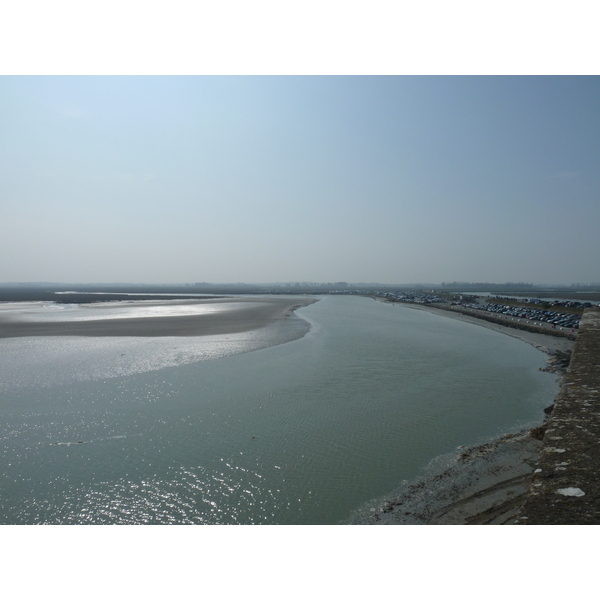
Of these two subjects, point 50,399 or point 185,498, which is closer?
point 185,498

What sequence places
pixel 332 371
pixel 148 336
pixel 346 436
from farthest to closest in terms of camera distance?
1. pixel 148 336
2. pixel 332 371
3. pixel 346 436

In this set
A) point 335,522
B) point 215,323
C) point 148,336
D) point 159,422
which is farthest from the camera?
point 215,323

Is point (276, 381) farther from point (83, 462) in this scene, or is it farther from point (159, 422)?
point (83, 462)

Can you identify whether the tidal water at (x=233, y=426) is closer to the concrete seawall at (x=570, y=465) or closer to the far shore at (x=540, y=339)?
the concrete seawall at (x=570, y=465)

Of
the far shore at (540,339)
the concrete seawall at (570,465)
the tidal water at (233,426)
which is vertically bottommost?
the tidal water at (233,426)

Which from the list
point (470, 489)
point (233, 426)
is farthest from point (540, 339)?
point (233, 426)

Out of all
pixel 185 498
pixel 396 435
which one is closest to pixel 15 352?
pixel 185 498

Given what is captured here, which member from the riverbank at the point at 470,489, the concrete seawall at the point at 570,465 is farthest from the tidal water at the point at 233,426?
the concrete seawall at the point at 570,465
